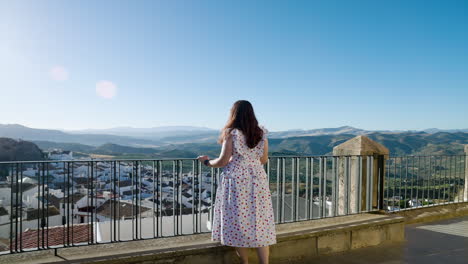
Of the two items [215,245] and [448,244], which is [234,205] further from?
[448,244]

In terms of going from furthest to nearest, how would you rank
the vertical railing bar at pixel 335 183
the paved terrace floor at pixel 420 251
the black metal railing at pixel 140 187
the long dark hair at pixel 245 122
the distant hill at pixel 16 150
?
the distant hill at pixel 16 150 → the vertical railing bar at pixel 335 183 → the paved terrace floor at pixel 420 251 → the black metal railing at pixel 140 187 → the long dark hair at pixel 245 122

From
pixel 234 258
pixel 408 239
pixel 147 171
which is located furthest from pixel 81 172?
pixel 408 239

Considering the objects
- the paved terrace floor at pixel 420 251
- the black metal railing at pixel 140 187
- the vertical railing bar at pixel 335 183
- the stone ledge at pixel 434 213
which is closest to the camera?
the black metal railing at pixel 140 187

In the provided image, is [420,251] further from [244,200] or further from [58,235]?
[58,235]

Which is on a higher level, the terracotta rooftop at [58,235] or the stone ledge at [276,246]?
the stone ledge at [276,246]

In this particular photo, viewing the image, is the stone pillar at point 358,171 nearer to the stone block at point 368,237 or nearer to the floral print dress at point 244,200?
the stone block at point 368,237

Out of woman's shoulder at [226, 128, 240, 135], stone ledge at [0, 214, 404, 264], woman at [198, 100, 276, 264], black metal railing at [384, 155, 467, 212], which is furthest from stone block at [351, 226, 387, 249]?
woman's shoulder at [226, 128, 240, 135]

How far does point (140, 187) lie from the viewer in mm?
3418

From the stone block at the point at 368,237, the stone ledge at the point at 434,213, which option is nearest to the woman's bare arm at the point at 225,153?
the stone block at the point at 368,237

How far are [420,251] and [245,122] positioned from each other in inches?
124

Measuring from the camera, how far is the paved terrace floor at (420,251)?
12.5 feet

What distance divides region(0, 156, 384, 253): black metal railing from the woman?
0.64 meters

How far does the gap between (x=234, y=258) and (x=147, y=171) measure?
1434 millimetres

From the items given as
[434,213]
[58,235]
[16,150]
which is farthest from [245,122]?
[16,150]
